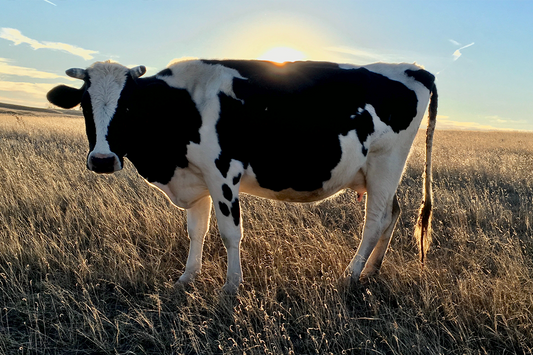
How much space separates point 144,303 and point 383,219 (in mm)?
2732

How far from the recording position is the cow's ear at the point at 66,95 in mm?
3918

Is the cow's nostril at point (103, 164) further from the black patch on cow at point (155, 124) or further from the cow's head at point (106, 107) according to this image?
the black patch on cow at point (155, 124)

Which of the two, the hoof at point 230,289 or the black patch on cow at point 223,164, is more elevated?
the black patch on cow at point 223,164

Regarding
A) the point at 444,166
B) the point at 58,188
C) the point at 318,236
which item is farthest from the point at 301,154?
the point at 444,166

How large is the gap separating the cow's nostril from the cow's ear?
38.1 inches

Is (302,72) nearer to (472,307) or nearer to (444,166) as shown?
(472,307)

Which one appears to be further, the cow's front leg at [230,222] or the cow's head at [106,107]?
the cow's front leg at [230,222]

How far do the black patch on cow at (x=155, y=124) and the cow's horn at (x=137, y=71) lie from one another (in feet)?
0.17

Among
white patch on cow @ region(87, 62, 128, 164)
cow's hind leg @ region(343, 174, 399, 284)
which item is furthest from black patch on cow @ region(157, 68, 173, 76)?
cow's hind leg @ region(343, 174, 399, 284)

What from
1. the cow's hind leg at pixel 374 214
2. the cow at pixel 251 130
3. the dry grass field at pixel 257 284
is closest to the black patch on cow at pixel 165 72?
the cow at pixel 251 130

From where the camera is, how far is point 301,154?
393cm

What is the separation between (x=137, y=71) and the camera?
3760 millimetres

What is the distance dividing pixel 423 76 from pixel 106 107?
3419mm

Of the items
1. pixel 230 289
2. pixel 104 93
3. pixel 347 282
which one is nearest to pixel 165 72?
pixel 104 93
